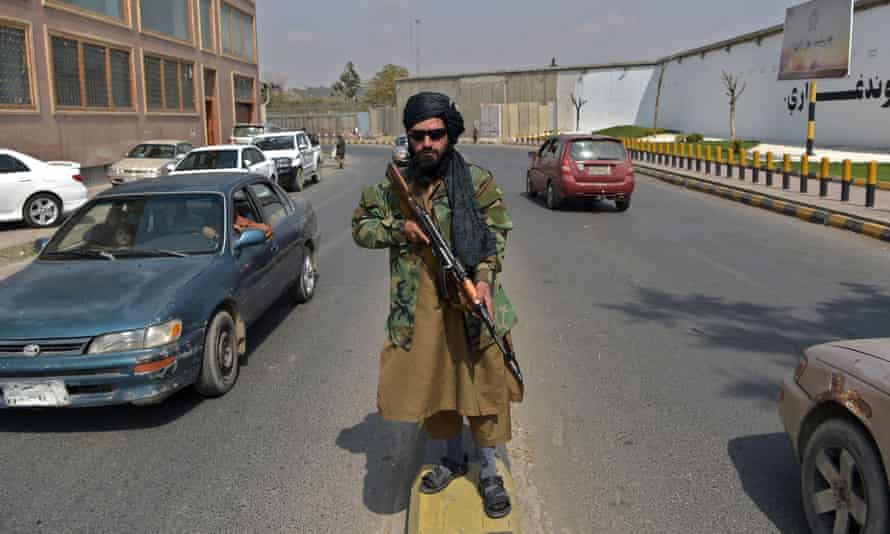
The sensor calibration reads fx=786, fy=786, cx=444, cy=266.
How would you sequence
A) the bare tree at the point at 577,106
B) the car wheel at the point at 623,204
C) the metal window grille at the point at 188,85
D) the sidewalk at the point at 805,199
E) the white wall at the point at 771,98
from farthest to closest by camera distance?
the bare tree at the point at 577,106 → the white wall at the point at 771,98 → the metal window grille at the point at 188,85 → the car wheel at the point at 623,204 → the sidewalk at the point at 805,199

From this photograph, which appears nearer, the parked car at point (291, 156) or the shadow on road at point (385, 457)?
the shadow on road at point (385, 457)

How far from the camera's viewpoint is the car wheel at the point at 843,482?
9.29ft

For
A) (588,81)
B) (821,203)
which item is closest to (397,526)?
(821,203)

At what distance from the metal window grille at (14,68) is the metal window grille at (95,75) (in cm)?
295

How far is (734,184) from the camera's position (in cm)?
2014

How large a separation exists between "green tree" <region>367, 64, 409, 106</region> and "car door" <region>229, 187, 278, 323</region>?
99.7m

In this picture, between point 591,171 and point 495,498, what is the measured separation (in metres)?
12.6

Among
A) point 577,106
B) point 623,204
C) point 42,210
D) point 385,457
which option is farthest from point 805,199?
point 577,106

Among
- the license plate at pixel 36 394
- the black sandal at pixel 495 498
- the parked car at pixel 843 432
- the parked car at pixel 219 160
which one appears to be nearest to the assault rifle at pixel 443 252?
the black sandal at pixel 495 498

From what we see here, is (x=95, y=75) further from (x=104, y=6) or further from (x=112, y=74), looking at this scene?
(x=104, y=6)

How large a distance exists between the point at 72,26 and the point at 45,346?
21.0 meters

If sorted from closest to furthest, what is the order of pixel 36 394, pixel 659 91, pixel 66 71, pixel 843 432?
1. pixel 843 432
2. pixel 36 394
3. pixel 66 71
4. pixel 659 91

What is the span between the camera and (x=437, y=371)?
10.6ft

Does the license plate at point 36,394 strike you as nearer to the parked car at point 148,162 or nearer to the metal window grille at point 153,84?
the parked car at point 148,162
